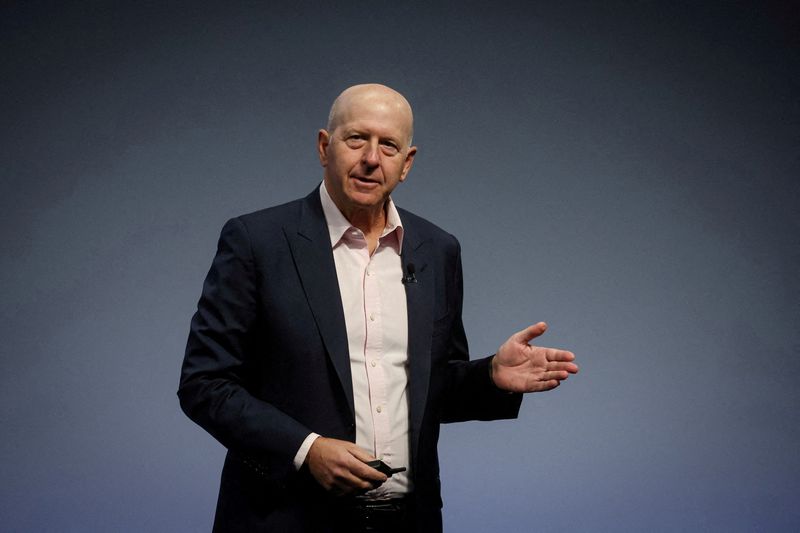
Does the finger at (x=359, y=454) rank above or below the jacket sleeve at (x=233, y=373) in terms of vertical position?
below

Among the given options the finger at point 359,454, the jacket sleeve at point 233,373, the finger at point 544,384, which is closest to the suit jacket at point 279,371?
the jacket sleeve at point 233,373

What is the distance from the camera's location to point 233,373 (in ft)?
5.51

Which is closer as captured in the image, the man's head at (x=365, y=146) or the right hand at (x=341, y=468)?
the right hand at (x=341, y=468)

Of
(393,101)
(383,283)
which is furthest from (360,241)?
(393,101)

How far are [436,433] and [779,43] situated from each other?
8.73 ft

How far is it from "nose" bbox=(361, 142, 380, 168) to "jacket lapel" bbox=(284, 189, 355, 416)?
162mm

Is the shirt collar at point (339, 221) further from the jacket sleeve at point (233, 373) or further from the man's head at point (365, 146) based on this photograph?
the jacket sleeve at point (233, 373)

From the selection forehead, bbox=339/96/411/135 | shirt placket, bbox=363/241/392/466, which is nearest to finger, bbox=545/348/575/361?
shirt placket, bbox=363/241/392/466

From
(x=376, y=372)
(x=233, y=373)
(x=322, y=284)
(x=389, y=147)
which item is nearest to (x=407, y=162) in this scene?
(x=389, y=147)

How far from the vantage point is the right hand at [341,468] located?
4.98 ft

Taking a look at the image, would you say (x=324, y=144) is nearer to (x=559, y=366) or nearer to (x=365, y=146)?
(x=365, y=146)

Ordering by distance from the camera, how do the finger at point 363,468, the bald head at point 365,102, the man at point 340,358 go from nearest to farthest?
the finger at point 363,468, the man at point 340,358, the bald head at point 365,102

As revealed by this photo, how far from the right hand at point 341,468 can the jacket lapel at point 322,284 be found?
137 millimetres

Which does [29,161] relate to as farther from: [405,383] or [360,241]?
[405,383]
